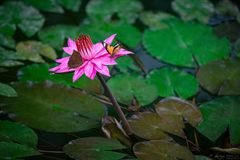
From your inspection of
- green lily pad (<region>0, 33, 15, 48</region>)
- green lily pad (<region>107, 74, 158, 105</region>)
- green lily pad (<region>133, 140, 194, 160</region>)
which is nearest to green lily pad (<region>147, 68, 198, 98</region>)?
green lily pad (<region>107, 74, 158, 105</region>)

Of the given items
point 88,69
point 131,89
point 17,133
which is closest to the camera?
point 88,69

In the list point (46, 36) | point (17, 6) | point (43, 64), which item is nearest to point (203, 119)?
point (43, 64)

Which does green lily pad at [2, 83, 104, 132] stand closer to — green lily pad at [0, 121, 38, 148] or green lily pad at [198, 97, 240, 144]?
green lily pad at [0, 121, 38, 148]

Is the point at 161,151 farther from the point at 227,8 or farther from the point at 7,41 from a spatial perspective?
the point at 227,8

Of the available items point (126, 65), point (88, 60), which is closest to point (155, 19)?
point (126, 65)

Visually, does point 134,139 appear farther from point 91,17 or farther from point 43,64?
point 91,17

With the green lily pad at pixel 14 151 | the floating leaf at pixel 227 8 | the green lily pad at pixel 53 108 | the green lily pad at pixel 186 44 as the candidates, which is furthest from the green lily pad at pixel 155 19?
the green lily pad at pixel 14 151
